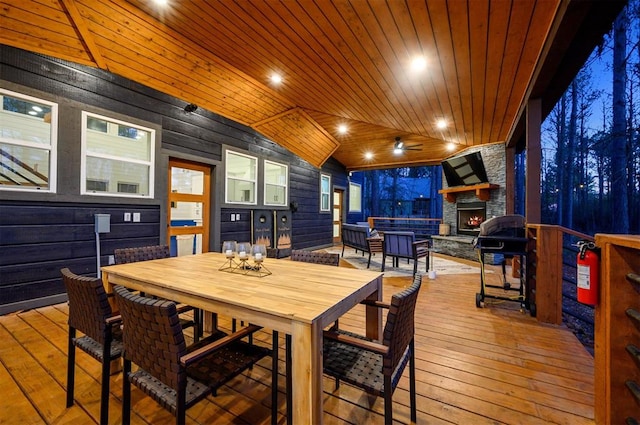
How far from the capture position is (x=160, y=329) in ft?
3.50

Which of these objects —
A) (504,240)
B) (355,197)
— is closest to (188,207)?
(504,240)

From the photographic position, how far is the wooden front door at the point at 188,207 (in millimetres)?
4605

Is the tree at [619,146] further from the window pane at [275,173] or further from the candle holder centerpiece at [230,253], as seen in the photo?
the candle holder centerpiece at [230,253]

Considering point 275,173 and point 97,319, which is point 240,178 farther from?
point 97,319

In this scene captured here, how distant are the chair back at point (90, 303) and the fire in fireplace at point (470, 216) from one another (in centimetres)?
758

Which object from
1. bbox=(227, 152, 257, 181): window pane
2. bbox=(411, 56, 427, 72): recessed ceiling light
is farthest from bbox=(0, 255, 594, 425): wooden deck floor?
bbox=(227, 152, 257, 181): window pane

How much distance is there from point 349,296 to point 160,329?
840 mm

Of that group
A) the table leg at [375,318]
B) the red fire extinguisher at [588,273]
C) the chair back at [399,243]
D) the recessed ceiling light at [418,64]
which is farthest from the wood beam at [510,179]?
the table leg at [375,318]

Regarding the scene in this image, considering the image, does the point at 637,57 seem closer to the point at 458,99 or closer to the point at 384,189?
the point at 458,99

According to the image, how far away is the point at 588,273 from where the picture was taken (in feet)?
4.84

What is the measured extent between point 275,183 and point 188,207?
222 cm

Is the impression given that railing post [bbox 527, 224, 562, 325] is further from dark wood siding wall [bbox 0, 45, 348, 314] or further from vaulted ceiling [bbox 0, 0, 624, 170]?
dark wood siding wall [bbox 0, 45, 348, 314]

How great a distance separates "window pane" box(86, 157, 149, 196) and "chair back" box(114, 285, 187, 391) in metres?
3.21

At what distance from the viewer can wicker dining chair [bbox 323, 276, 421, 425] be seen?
117 centimetres
